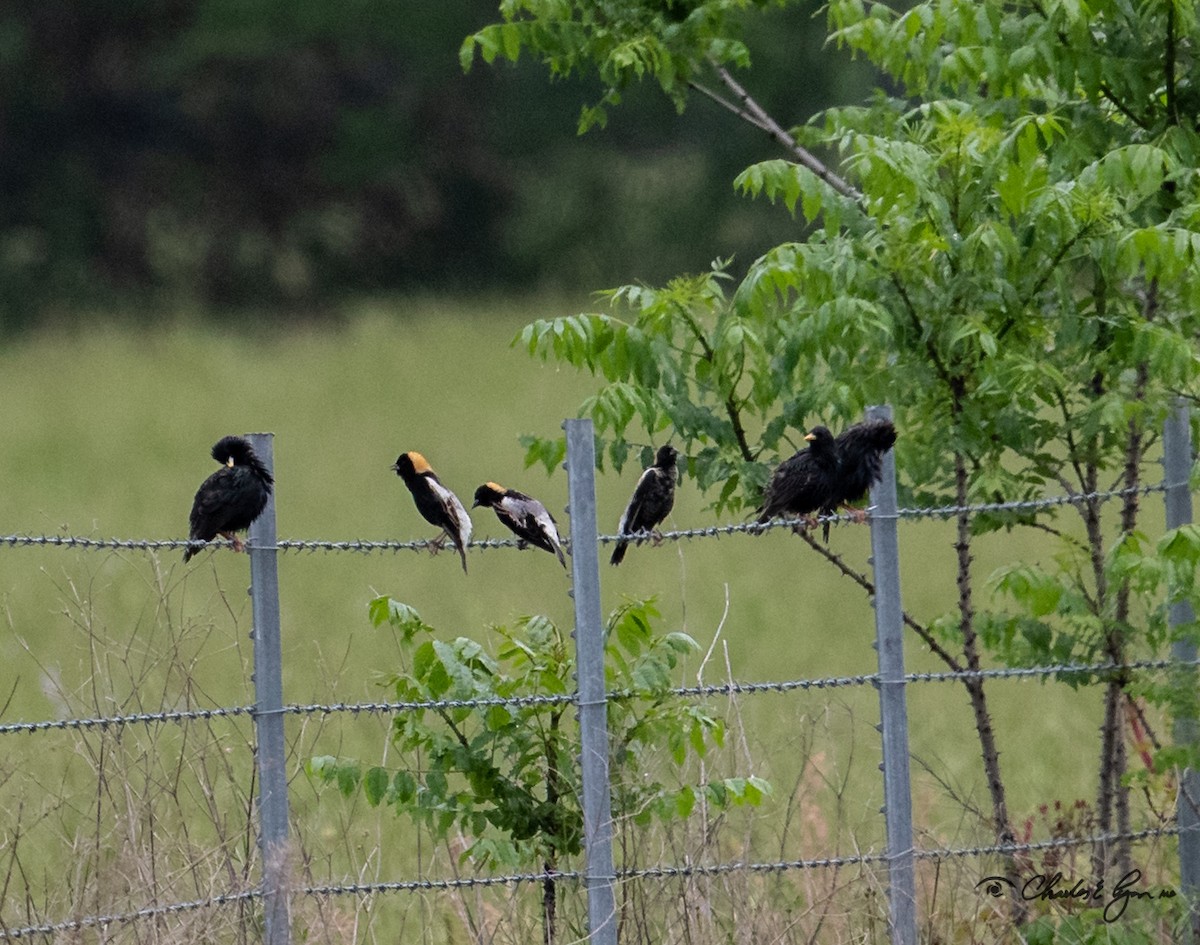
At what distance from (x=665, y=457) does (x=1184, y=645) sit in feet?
6.86

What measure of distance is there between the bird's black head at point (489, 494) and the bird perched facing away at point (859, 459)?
1.23 meters

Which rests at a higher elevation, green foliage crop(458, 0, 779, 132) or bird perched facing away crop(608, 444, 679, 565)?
green foliage crop(458, 0, 779, 132)

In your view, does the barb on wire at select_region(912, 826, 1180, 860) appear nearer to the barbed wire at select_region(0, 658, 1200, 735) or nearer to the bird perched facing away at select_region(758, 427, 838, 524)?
the barbed wire at select_region(0, 658, 1200, 735)

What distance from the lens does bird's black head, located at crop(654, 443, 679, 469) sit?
666 cm

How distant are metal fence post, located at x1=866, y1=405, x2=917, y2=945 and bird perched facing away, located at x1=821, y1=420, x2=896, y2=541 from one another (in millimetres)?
154

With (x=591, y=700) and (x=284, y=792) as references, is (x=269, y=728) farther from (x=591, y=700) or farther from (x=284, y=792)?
(x=591, y=700)

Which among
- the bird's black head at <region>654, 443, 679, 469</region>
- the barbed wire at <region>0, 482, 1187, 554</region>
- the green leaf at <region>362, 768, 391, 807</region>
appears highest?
the bird's black head at <region>654, 443, 679, 469</region>

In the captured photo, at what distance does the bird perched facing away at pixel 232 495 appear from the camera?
17.9ft

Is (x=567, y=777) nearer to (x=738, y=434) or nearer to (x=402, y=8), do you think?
(x=738, y=434)

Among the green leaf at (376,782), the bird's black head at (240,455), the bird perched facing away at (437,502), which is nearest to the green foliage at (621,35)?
the bird perched facing away at (437,502)

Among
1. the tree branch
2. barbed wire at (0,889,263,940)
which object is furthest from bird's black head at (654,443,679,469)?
barbed wire at (0,889,263,940)

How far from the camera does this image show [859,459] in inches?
230

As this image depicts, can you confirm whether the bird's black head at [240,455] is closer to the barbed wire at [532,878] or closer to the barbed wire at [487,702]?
the barbed wire at [487,702]

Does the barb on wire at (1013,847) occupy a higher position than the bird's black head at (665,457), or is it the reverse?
the bird's black head at (665,457)
